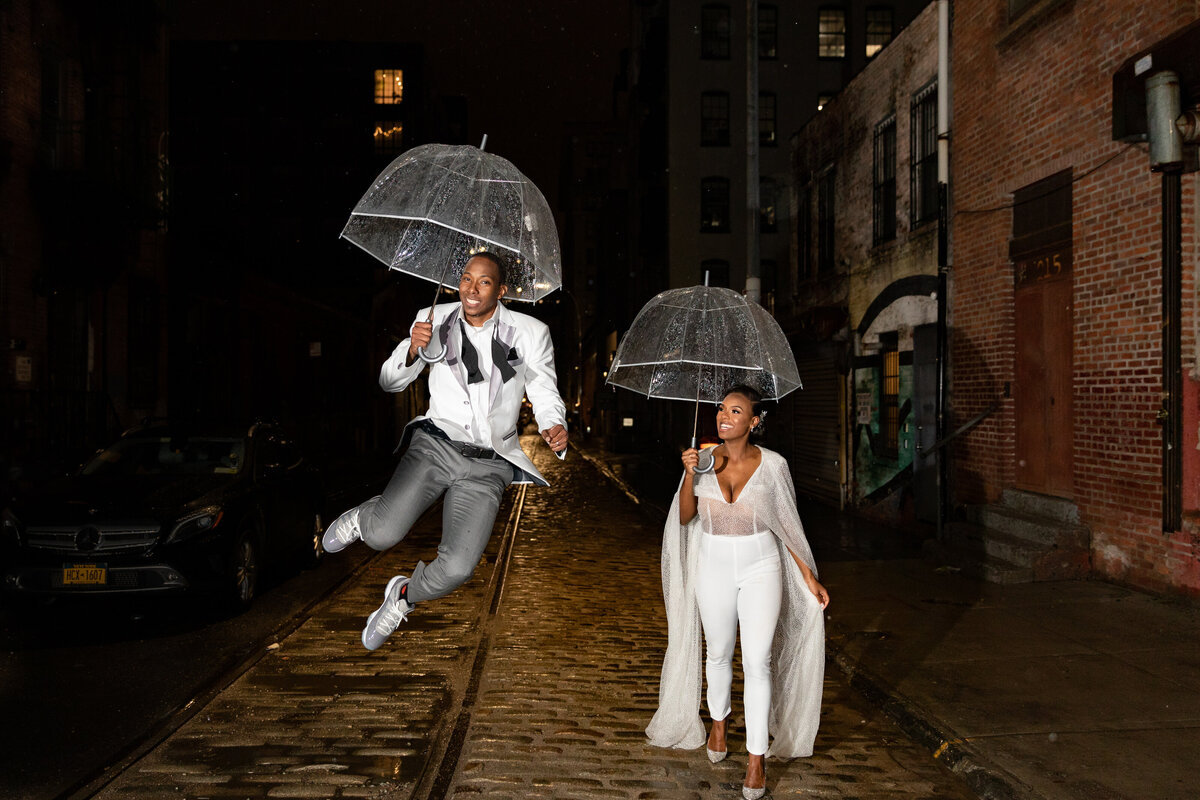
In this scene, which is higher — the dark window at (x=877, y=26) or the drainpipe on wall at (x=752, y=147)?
the dark window at (x=877, y=26)

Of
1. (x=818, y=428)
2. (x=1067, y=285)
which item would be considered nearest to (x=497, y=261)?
(x=1067, y=285)

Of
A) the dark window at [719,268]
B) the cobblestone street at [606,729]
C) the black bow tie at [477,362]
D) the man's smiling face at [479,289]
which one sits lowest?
the cobblestone street at [606,729]

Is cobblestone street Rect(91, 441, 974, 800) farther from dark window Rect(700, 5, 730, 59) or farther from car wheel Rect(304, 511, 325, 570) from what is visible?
dark window Rect(700, 5, 730, 59)

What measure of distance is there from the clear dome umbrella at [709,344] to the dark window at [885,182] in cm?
1135

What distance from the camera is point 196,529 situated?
8383 mm

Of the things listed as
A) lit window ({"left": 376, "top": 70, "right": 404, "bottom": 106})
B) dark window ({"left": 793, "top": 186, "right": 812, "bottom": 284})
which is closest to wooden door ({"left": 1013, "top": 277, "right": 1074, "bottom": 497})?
dark window ({"left": 793, "top": 186, "right": 812, "bottom": 284})

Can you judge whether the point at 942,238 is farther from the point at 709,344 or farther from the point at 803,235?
the point at 803,235

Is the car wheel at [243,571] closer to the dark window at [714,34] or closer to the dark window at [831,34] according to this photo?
the dark window at [714,34]

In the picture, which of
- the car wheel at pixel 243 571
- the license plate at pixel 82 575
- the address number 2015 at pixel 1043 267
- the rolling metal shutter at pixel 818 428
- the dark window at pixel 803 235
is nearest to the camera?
the license plate at pixel 82 575

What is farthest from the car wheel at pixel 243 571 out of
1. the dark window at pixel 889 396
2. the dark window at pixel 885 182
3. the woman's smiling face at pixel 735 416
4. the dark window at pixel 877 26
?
the dark window at pixel 877 26

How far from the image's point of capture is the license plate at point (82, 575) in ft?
26.2

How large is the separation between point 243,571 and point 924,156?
1161 centimetres

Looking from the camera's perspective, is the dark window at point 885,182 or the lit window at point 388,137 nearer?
the dark window at point 885,182

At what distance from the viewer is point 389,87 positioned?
2109 inches
